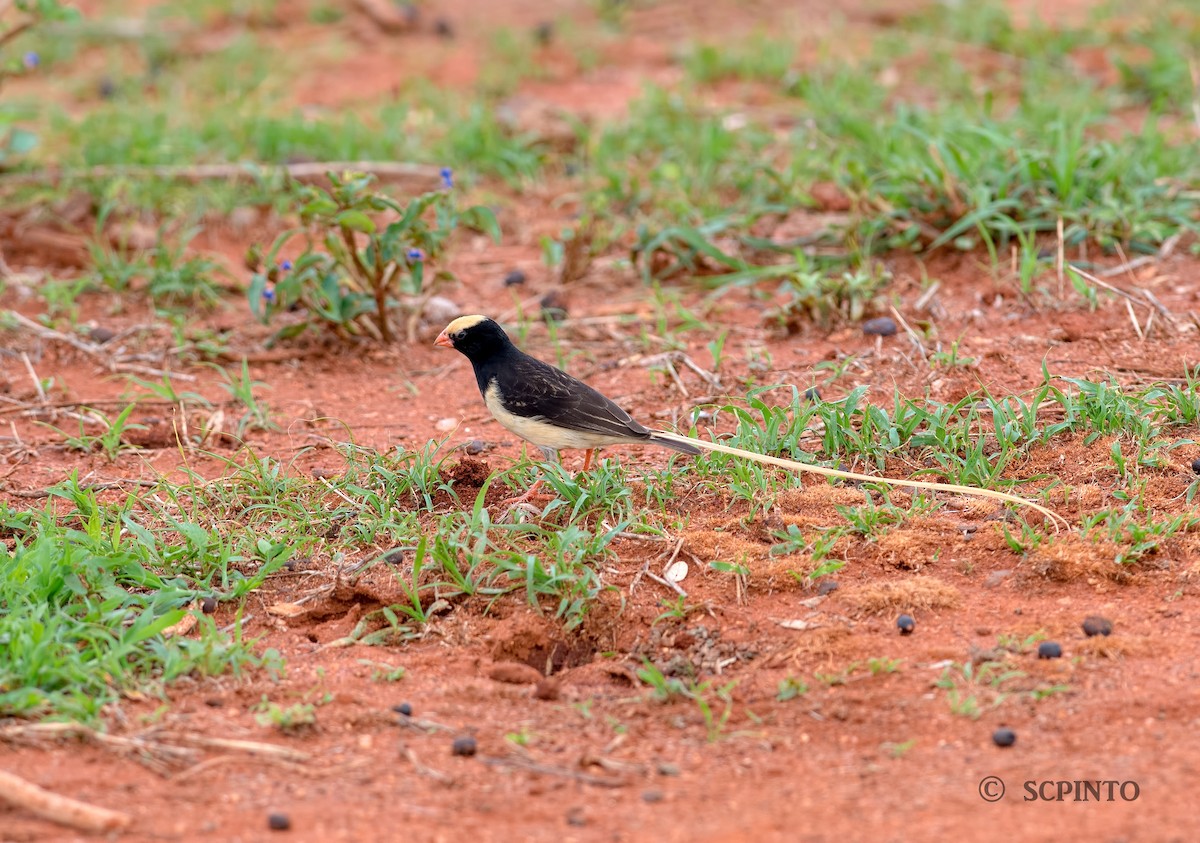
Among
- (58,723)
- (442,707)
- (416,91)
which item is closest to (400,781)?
(442,707)

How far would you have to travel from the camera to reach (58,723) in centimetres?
369

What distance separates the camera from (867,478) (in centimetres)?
467

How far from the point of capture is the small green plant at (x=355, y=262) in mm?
6188

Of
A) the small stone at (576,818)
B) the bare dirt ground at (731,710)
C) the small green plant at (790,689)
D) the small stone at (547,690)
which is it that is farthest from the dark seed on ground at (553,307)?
the small stone at (576,818)

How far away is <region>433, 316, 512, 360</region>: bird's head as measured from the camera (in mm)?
5348

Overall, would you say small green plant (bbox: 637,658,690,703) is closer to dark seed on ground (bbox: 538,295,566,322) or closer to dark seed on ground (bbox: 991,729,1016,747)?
dark seed on ground (bbox: 991,729,1016,747)

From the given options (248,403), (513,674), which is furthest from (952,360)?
(248,403)

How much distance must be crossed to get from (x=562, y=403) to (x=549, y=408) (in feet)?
0.17

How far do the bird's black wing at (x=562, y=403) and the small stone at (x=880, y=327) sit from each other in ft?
5.68

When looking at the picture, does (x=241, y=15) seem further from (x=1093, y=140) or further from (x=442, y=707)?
(x=442, y=707)

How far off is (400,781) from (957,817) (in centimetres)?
→ 142

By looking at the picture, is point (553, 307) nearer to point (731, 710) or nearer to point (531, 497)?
point (531, 497)

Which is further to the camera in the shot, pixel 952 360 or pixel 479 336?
pixel 952 360

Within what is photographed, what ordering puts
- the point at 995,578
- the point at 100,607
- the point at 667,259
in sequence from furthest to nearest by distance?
the point at 667,259 → the point at 995,578 → the point at 100,607
